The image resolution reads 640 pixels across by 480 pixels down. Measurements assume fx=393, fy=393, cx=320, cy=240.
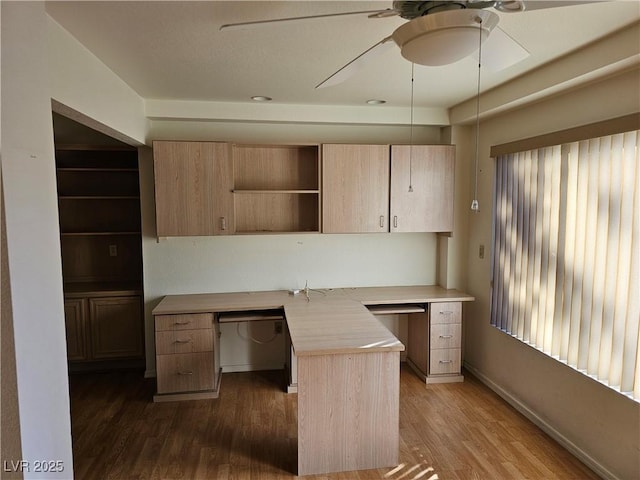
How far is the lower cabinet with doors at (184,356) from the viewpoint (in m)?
3.24

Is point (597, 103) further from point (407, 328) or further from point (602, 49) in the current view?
point (407, 328)

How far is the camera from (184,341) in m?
3.26

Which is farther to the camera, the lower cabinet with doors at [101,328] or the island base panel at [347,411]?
the lower cabinet with doors at [101,328]

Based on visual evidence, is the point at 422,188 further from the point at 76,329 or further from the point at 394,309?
the point at 76,329

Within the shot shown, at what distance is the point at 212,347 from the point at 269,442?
943mm

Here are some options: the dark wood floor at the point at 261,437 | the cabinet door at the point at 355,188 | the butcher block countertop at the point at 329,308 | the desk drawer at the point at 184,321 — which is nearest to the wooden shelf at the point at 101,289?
the butcher block countertop at the point at 329,308

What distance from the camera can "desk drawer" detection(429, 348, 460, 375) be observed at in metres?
3.63

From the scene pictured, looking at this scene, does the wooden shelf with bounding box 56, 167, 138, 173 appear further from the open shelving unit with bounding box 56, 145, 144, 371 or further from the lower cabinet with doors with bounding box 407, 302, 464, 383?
the lower cabinet with doors with bounding box 407, 302, 464, 383

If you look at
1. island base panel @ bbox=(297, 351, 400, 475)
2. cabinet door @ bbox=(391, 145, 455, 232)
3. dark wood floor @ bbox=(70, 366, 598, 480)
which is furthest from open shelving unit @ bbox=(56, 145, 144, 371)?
cabinet door @ bbox=(391, 145, 455, 232)

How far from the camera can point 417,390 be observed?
3.53 metres

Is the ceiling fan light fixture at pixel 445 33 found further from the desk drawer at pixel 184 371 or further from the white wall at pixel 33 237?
the desk drawer at pixel 184 371

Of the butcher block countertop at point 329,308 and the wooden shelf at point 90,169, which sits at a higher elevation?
the wooden shelf at point 90,169

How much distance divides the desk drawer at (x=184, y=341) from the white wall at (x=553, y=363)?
8.18ft

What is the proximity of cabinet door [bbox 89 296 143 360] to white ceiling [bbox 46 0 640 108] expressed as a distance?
6.42 feet
